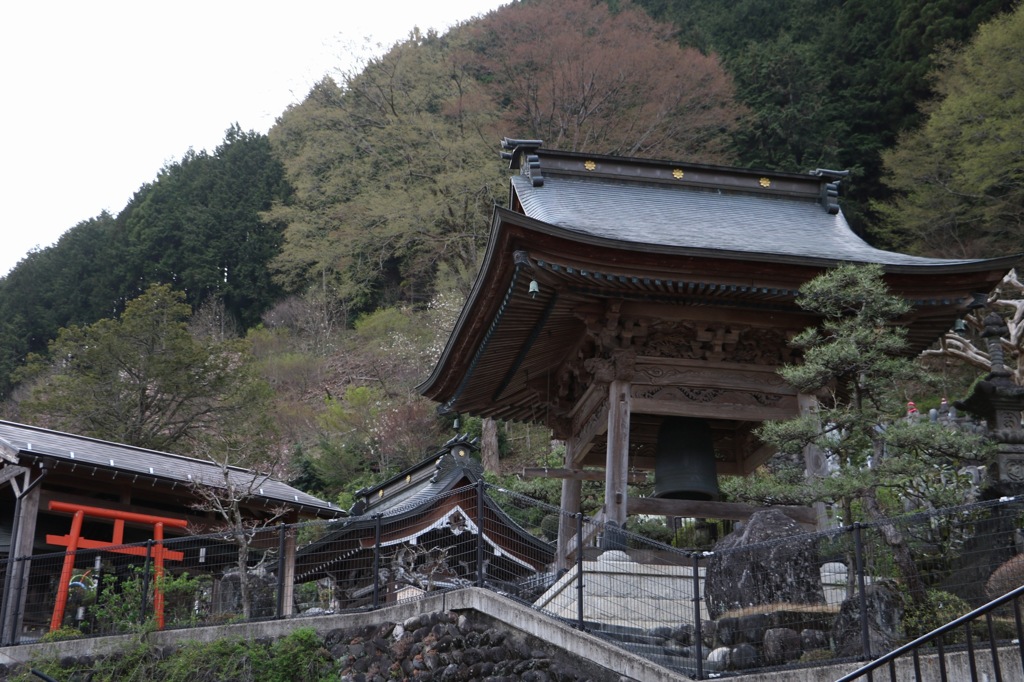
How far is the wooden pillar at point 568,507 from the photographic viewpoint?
13149mm

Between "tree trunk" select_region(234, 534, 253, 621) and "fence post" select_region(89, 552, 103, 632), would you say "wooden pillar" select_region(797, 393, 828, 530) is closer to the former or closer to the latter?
"tree trunk" select_region(234, 534, 253, 621)

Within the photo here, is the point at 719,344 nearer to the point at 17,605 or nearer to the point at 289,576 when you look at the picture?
the point at 289,576

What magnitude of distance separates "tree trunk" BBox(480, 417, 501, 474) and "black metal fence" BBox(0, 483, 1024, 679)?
484 inches

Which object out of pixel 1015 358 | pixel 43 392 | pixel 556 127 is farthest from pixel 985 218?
pixel 43 392

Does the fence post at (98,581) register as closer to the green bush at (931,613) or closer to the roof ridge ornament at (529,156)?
the roof ridge ornament at (529,156)

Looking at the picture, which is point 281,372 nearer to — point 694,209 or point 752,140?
point 752,140

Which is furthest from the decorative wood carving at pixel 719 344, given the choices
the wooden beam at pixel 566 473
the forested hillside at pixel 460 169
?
the forested hillside at pixel 460 169

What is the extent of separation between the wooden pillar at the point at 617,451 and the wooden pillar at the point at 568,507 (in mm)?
1469

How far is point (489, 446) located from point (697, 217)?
15541 millimetres

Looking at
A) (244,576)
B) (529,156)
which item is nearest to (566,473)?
(529,156)

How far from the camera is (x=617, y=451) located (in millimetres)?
11688

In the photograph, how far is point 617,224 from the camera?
1291 centimetres

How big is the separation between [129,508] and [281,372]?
2332cm

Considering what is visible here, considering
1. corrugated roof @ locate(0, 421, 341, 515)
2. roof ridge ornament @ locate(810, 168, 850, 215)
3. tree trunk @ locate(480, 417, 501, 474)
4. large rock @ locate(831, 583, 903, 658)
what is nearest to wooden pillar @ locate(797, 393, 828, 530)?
large rock @ locate(831, 583, 903, 658)
